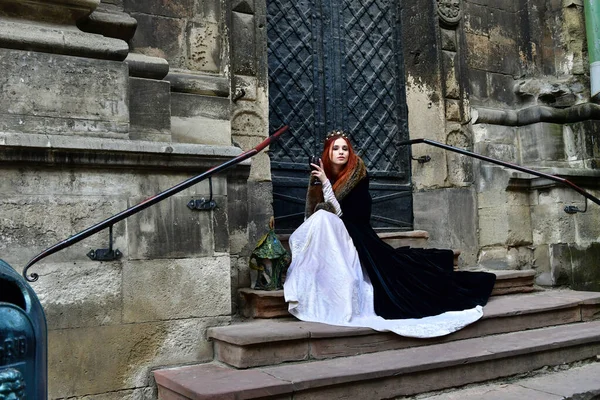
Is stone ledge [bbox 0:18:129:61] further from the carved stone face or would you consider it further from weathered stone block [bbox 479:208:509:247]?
weathered stone block [bbox 479:208:509:247]

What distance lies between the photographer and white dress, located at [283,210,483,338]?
431 cm

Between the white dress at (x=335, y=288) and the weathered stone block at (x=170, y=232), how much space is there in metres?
0.74

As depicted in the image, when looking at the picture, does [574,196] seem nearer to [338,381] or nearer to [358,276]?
[358,276]

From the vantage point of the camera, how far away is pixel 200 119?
4840mm

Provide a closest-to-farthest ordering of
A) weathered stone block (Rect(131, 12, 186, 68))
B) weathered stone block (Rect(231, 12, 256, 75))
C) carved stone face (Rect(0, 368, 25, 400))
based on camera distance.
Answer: carved stone face (Rect(0, 368, 25, 400))
weathered stone block (Rect(131, 12, 186, 68))
weathered stone block (Rect(231, 12, 256, 75))

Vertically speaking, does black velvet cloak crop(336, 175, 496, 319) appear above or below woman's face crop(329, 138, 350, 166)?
below

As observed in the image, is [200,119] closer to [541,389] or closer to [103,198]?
[103,198]

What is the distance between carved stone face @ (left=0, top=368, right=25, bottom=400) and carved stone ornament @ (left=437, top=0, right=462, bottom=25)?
6.20m

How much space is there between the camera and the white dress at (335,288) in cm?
431

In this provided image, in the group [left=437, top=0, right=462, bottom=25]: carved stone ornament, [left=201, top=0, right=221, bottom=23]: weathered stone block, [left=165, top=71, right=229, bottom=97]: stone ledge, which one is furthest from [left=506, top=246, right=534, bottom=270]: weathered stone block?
[left=201, top=0, right=221, bottom=23]: weathered stone block

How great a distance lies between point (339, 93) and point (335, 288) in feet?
9.23

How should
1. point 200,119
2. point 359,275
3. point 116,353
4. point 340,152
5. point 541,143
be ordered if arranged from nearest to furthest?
point 116,353 → point 359,275 → point 200,119 → point 340,152 → point 541,143

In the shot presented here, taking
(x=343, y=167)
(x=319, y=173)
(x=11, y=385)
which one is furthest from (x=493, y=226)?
(x=11, y=385)

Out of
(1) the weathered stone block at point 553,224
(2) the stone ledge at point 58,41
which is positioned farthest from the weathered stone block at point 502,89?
(2) the stone ledge at point 58,41
